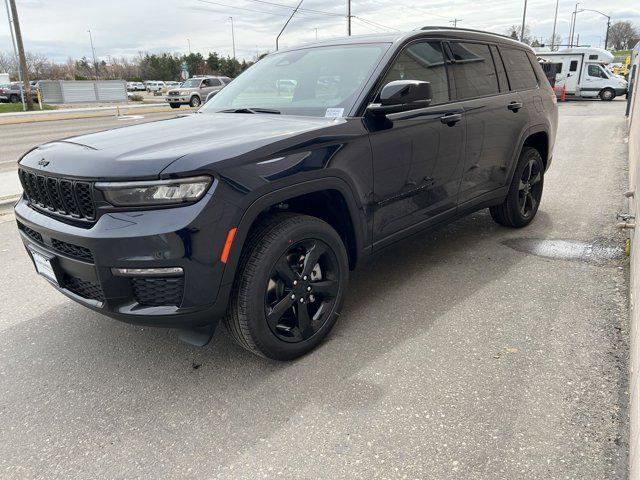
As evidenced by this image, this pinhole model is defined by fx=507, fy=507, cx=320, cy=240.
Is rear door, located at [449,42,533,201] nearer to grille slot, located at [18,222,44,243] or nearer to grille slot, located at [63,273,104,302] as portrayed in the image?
grille slot, located at [63,273,104,302]

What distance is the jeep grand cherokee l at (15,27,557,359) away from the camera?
239 centimetres

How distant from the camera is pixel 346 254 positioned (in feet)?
10.5

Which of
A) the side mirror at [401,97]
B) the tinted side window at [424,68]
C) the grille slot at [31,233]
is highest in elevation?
the tinted side window at [424,68]

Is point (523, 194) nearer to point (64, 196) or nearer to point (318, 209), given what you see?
point (318, 209)

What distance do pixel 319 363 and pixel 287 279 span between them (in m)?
0.57

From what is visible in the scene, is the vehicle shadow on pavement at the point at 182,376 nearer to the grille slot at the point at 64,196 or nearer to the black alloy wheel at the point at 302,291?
the black alloy wheel at the point at 302,291

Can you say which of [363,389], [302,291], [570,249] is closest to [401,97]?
[302,291]

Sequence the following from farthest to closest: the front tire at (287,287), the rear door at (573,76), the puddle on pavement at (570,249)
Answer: the rear door at (573,76), the puddle on pavement at (570,249), the front tire at (287,287)

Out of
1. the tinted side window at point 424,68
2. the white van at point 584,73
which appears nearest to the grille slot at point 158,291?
the tinted side window at point 424,68

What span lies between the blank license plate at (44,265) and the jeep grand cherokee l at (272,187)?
0.02 meters

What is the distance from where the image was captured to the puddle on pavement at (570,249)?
4.54 m

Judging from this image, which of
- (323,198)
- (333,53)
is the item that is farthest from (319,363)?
(333,53)

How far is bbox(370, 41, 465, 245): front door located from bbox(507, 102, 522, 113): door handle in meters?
0.93

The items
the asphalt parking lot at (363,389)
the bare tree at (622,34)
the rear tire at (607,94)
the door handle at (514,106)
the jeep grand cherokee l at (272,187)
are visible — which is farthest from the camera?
the bare tree at (622,34)
